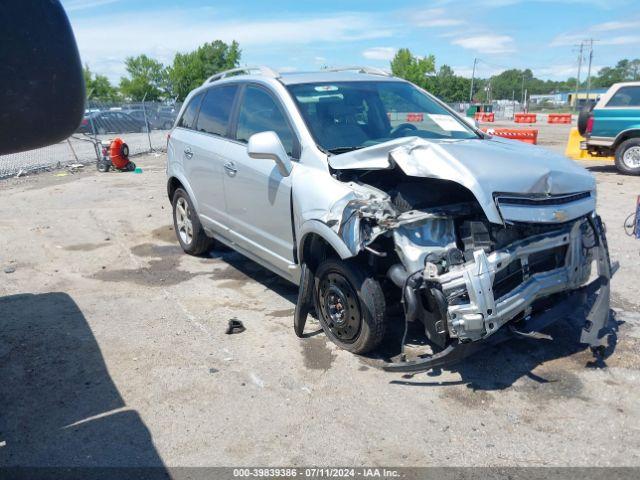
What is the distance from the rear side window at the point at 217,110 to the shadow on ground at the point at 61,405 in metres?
2.28

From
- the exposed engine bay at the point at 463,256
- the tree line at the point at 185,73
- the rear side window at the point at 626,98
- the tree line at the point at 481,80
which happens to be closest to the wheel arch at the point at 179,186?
the exposed engine bay at the point at 463,256

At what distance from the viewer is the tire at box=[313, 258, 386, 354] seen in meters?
3.88

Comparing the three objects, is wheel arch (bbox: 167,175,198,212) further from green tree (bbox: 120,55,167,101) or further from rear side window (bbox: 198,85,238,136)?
green tree (bbox: 120,55,167,101)

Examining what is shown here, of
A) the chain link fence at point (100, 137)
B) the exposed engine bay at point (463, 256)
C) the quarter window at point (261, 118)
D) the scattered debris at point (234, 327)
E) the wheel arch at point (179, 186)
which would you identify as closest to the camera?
the exposed engine bay at point (463, 256)

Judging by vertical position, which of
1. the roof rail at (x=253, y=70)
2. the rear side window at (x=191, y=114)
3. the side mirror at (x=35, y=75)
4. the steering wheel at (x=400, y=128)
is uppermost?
the roof rail at (x=253, y=70)

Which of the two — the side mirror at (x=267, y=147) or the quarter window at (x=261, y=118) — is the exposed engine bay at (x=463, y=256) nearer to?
the side mirror at (x=267, y=147)

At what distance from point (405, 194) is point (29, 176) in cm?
1304

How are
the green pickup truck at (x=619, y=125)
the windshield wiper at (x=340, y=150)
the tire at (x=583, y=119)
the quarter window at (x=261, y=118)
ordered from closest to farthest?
the windshield wiper at (x=340, y=150) < the quarter window at (x=261, y=118) < the green pickup truck at (x=619, y=125) < the tire at (x=583, y=119)

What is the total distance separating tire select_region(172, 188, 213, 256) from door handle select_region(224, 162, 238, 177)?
124 centimetres

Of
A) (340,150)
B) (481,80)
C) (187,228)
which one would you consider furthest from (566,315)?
(481,80)

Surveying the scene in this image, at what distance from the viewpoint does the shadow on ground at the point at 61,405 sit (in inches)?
127

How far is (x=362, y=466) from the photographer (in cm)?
308

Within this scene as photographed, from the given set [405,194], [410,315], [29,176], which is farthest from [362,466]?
[29,176]

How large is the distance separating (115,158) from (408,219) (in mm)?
12345
